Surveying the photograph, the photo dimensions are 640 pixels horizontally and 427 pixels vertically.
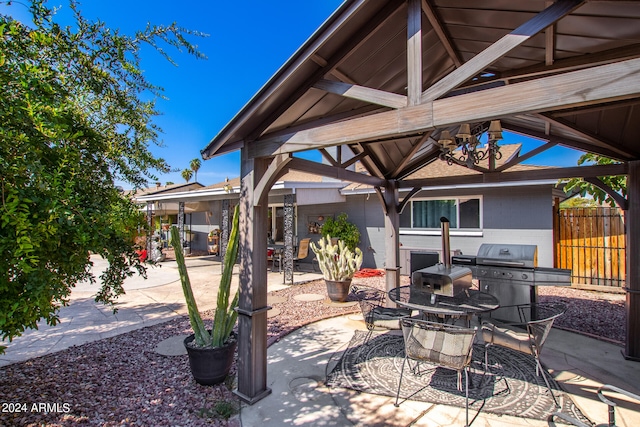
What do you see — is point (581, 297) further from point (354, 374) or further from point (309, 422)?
point (309, 422)

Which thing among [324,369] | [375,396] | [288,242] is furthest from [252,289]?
[288,242]

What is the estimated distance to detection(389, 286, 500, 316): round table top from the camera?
3.73 m

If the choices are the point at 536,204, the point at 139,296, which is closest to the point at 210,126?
the point at 139,296

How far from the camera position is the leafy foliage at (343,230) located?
37.1ft

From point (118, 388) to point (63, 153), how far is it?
2744 mm

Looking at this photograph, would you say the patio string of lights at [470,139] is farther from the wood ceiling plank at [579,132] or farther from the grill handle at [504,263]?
the grill handle at [504,263]

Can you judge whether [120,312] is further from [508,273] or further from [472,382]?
[508,273]

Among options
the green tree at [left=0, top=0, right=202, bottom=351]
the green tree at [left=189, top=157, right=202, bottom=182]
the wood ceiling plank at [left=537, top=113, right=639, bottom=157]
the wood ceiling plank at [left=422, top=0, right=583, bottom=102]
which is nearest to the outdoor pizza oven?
the wood ceiling plank at [left=537, top=113, right=639, bottom=157]

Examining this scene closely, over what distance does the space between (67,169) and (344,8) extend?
2.48 m

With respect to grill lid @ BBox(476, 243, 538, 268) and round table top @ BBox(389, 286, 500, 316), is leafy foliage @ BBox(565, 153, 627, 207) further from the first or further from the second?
round table top @ BBox(389, 286, 500, 316)

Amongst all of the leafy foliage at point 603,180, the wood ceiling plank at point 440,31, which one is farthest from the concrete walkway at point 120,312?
the leafy foliage at point 603,180

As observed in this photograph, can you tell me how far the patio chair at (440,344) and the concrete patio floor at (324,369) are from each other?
1.33ft

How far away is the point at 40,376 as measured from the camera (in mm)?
3795

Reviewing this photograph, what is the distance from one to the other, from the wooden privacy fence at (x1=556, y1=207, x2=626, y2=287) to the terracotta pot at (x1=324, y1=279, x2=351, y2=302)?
20.8 feet
